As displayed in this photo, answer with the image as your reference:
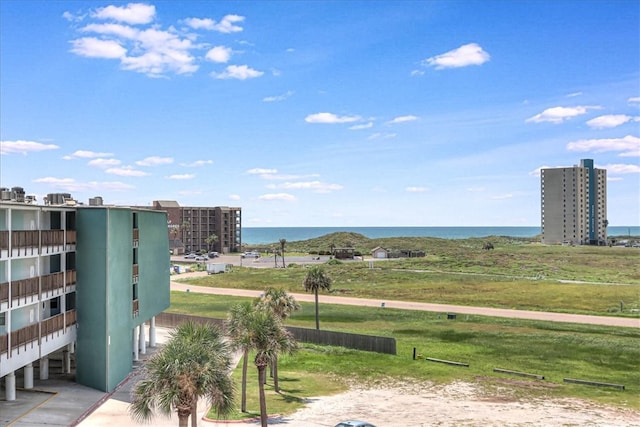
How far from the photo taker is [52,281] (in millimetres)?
39156

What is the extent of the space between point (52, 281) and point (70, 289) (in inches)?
102

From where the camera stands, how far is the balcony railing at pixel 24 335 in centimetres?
3459

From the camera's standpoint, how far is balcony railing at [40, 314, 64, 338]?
1490 inches

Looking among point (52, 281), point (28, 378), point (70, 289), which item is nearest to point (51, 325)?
point (52, 281)

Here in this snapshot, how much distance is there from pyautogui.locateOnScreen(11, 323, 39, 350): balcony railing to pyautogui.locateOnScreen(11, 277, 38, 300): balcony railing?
2.10 m

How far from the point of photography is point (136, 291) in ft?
159

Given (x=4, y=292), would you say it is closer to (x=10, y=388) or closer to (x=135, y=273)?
(x=10, y=388)

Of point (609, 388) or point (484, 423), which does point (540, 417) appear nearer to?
point (484, 423)

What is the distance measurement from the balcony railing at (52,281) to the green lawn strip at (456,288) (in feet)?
200

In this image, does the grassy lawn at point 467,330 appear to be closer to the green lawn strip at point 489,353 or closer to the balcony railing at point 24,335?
the green lawn strip at point 489,353

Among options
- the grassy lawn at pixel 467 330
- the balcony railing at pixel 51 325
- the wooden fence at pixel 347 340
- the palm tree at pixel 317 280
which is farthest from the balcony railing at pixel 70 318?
the palm tree at pixel 317 280

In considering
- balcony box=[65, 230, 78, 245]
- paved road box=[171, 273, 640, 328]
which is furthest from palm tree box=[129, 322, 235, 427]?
paved road box=[171, 273, 640, 328]

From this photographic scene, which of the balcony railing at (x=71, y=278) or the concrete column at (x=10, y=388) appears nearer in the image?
the concrete column at (x=10, y=388)

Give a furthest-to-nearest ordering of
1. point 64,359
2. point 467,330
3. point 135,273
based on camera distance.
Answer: point 467,330, point 135,273, point 64,359
